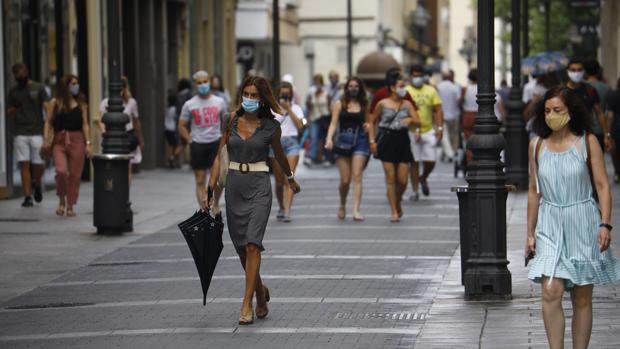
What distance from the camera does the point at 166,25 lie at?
36.1 metres

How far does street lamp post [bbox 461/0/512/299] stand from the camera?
1205cm

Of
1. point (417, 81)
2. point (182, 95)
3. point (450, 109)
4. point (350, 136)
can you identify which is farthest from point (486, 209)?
point (182, 95)

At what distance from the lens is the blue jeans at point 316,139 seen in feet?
Result: 113

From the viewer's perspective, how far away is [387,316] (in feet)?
37.3

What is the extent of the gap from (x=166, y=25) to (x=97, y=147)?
298 inches

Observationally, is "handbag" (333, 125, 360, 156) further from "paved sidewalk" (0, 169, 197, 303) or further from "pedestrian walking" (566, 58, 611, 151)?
"pedestrian walking" (566, 58, 611, 151)

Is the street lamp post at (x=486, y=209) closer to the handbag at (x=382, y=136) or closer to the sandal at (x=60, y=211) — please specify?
the handbag at (x=382, y=136)

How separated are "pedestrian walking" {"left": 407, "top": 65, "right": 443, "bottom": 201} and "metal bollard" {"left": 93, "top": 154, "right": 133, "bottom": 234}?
5.62 metres

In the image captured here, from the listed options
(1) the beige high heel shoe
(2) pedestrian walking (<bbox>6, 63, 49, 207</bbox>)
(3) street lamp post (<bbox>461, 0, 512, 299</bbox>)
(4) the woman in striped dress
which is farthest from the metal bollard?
(4) the woman in striped dress

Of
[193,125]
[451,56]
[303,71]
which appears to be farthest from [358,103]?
[451,56]

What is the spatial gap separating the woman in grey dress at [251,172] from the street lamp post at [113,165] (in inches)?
251

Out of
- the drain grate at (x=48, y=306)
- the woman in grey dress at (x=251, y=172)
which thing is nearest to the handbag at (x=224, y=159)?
the woman in grey dress at (x=251, y=172)

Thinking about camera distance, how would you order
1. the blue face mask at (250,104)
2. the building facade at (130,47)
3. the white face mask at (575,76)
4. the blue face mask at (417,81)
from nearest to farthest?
1. the blue face mask at (250,104)
2. the white face mask at (575,76)
3. the blue face mask at (417,81)
4. the building facade at (130,47)

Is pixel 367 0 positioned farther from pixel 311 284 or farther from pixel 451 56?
pixel 451 56
